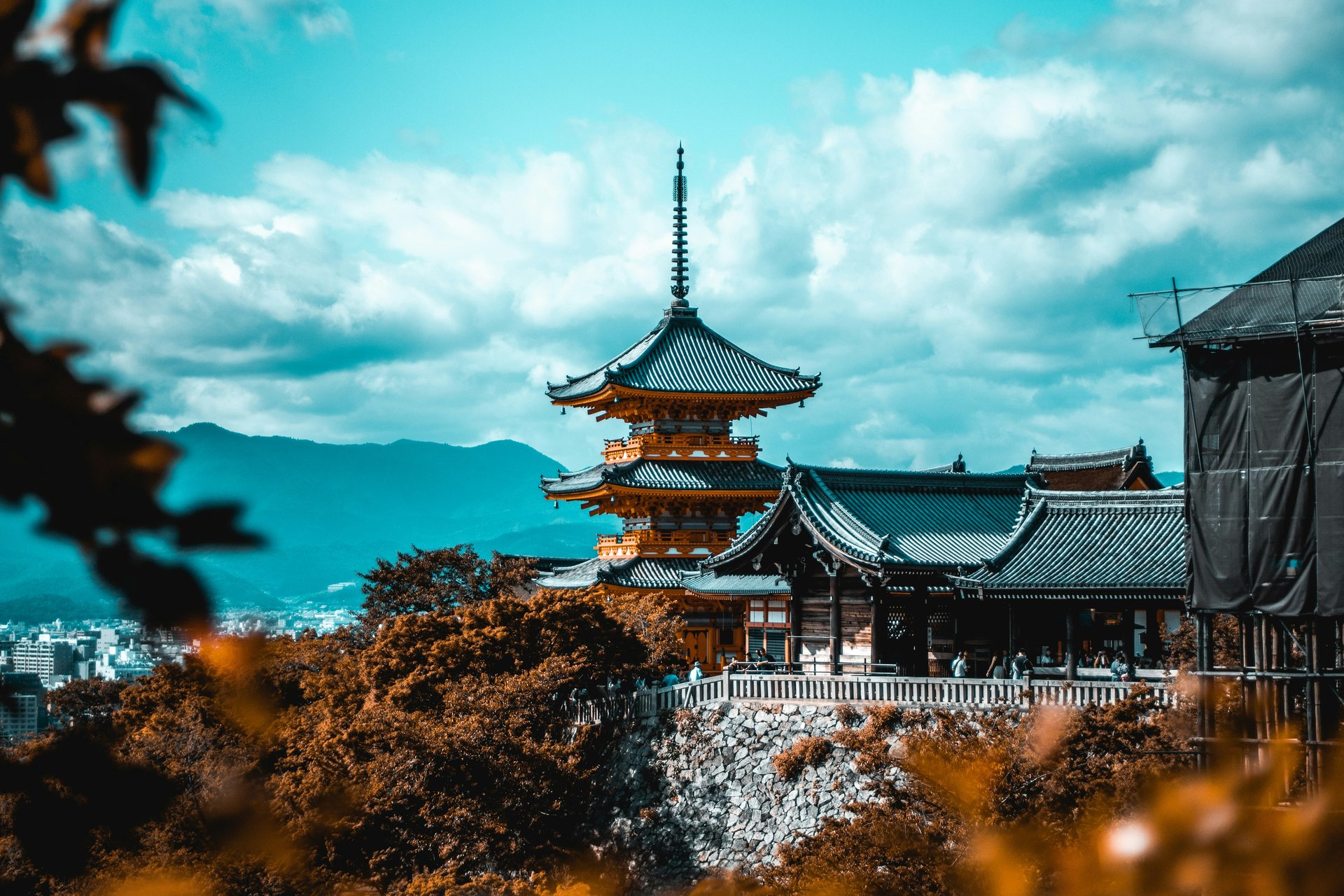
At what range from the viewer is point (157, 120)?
168 cm

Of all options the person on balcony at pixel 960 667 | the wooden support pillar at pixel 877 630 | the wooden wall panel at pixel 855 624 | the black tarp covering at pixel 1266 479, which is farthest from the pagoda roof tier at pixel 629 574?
the black tarp covering at pixel 1266 479

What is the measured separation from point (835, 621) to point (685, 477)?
43.2 feet

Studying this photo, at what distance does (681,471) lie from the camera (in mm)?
41281

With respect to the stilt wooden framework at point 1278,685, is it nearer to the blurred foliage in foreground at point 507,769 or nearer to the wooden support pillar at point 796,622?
the blurred foliage in foreground at point 507,769

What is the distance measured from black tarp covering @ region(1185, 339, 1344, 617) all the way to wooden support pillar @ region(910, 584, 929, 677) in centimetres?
757

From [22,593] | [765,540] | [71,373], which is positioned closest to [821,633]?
[765,540]

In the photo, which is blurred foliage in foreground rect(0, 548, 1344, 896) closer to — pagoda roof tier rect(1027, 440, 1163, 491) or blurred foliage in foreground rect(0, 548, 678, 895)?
blurred foliage in foreground rect(0, 548, 678, 895)

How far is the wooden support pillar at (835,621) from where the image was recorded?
28.0 m

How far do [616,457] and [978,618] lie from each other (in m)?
17.3

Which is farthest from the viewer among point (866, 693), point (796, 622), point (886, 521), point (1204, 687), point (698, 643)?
point (698, 643)

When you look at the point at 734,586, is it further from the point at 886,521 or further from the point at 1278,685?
Answer: the point at 1278,685

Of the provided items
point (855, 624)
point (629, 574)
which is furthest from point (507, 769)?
point (629, 574)

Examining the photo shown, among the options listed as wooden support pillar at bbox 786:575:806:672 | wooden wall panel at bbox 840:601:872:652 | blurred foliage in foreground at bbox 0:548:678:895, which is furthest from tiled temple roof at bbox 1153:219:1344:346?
blurred foliage in foreground at bbox 0:548:678:895

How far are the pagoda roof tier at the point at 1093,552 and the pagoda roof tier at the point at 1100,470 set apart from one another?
45.8 feet
